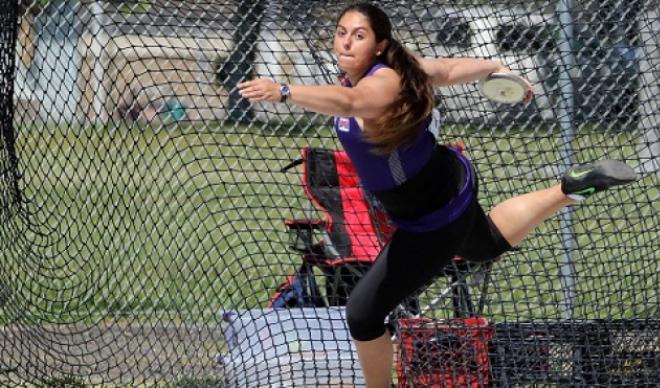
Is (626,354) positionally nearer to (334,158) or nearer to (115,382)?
(334,158)

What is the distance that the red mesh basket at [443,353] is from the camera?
5.52 meters

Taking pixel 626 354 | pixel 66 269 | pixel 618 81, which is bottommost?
pixel 626 354

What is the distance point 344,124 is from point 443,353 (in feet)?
5.25

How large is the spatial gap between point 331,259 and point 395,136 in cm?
180

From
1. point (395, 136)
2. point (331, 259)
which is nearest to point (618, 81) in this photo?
point (331, 259)

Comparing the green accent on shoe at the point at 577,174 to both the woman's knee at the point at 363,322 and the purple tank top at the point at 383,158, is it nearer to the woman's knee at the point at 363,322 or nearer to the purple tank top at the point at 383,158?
the purple tank top at the point at 383,158

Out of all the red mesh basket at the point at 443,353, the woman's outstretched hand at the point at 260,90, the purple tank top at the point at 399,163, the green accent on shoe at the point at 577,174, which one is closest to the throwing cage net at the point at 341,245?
the red mesh basket at the point at 443,353

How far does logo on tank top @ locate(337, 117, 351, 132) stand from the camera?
4.34 m

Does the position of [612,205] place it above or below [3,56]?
below

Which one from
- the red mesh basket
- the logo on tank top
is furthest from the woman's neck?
the red mesh basket

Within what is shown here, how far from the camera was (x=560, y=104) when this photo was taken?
583 cm

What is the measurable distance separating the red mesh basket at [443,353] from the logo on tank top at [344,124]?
144 centimetres

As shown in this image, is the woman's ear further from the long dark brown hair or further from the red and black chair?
the red and black chair

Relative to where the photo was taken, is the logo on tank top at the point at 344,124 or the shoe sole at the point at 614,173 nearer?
the logo on tank top at the point at 344,124
